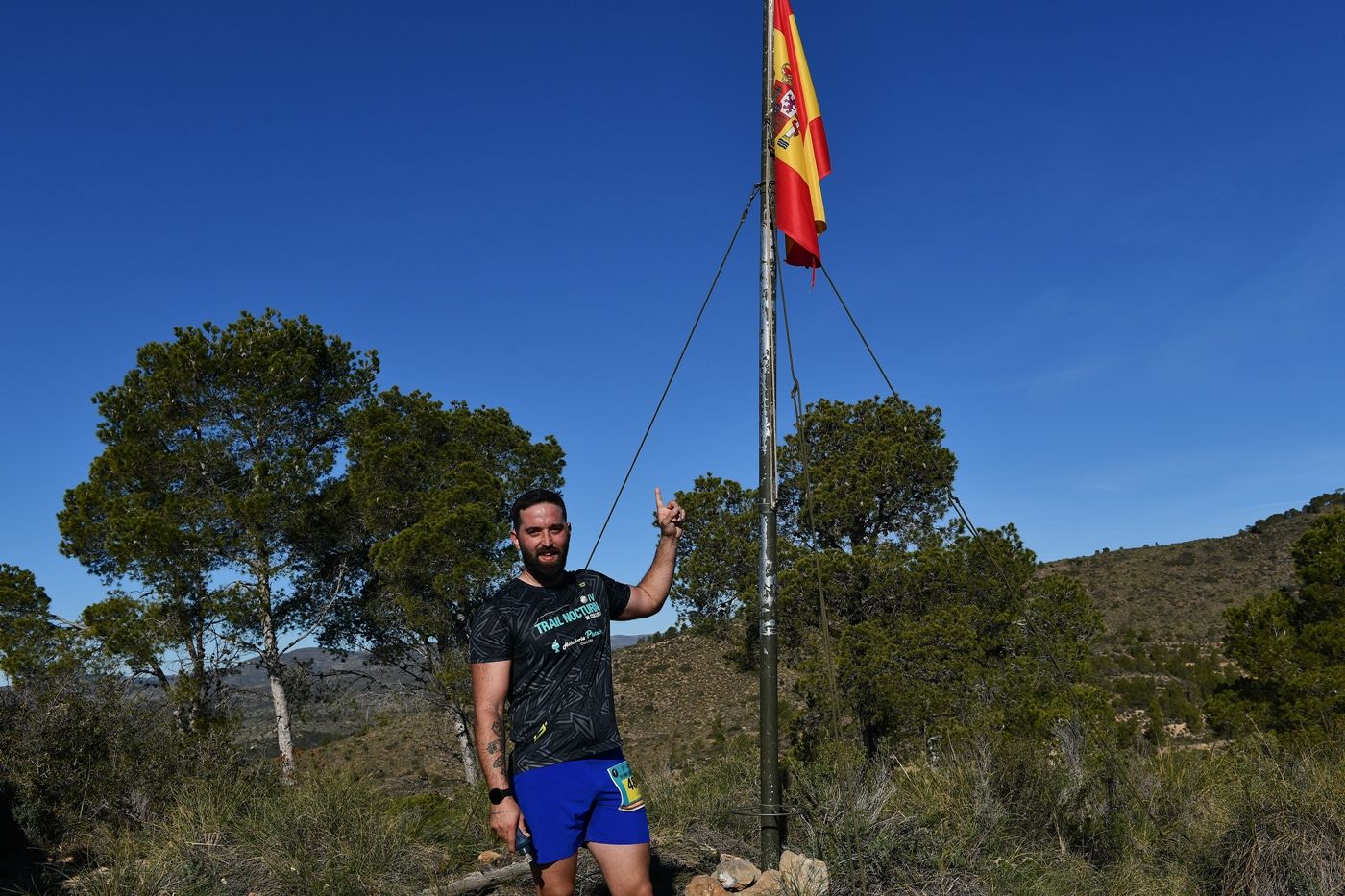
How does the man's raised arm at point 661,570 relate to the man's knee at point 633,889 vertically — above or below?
above

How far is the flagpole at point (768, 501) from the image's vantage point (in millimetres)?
4805

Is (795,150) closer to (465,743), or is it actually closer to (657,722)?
(465,743)

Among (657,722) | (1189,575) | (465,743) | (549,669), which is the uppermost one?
(1189,575)

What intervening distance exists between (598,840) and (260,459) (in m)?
16.6

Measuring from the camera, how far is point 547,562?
10.7ft

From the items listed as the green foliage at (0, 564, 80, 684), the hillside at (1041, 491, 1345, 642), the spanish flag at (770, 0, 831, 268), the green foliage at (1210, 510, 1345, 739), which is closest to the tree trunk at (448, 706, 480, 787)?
the green foliage at (0, 564, 80, 684)

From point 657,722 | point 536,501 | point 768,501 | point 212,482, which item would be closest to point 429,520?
point 212,482

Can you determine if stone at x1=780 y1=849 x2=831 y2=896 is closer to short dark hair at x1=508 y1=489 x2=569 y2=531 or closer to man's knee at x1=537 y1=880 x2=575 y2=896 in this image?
man's knee at x1=537 y1=880 x2=575 y2=896

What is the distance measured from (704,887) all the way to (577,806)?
2.02 m

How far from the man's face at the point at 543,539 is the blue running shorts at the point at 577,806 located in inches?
27.5

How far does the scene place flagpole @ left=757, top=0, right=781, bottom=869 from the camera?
480 centimetres

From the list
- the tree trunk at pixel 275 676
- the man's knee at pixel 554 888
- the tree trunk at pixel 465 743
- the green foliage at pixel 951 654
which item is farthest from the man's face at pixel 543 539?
the tree trunk at pixel 275 676

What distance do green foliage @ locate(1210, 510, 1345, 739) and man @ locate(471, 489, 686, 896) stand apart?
13.4m

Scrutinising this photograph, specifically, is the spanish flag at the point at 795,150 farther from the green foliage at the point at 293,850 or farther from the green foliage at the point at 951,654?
the green foliage at the point at 951,654
